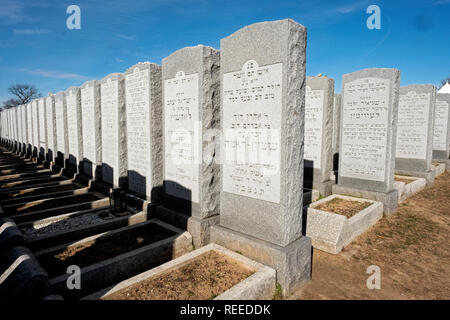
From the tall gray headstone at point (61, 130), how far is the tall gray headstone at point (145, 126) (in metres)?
5.57

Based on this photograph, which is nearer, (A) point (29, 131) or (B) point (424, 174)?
(B) point (424, 174)

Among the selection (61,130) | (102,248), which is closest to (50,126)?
(61,130)

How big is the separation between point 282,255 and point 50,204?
6167mm

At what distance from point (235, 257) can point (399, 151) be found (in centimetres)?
886

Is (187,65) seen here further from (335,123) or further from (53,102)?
(53,102)

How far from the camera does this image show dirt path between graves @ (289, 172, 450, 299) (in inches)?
142

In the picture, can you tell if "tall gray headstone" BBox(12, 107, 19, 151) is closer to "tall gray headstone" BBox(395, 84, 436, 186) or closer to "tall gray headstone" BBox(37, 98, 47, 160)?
"tall gray headstone" BBox(37, 98, 47, 160)

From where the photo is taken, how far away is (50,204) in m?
6.82

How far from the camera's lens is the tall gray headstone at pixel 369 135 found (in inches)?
258

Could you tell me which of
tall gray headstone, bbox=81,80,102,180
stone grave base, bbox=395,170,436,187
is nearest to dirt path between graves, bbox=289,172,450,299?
stone grave base, bbox=395,170,436,187

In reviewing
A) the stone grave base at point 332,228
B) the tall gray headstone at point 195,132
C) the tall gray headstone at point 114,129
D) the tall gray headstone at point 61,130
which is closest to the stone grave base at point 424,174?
the stone grave base at point 332,228

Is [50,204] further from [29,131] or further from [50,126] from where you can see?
[29,131]
